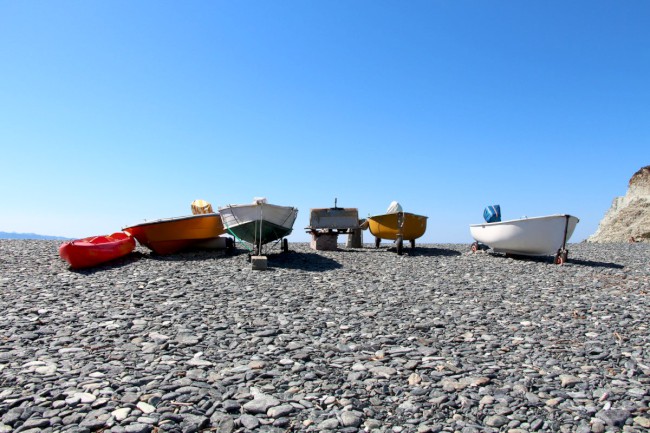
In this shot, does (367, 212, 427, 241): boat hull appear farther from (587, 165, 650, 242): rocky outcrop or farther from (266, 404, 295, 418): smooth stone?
(587, 165, 650, 242): rocky outcrop

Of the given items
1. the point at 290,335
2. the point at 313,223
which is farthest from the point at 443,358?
the point at 313,223

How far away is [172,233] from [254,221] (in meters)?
2.95

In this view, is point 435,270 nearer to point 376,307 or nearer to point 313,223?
point 376,307

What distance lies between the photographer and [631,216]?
33.4 meters

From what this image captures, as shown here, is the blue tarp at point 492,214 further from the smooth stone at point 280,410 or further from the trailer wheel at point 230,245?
the smooth stone at point 280,410

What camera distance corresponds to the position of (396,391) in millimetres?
4254

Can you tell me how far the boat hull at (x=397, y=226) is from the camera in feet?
54.6

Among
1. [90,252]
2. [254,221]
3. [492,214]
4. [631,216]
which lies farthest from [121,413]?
[631,216]

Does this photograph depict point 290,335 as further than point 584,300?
No

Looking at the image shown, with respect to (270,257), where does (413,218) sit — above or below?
above

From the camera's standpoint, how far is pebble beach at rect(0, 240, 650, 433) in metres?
3.75

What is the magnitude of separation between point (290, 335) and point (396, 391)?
2.11 m

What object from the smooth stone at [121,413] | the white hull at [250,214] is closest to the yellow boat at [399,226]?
the white hull at [250,214]

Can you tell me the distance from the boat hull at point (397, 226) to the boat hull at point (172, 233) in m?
6.43
